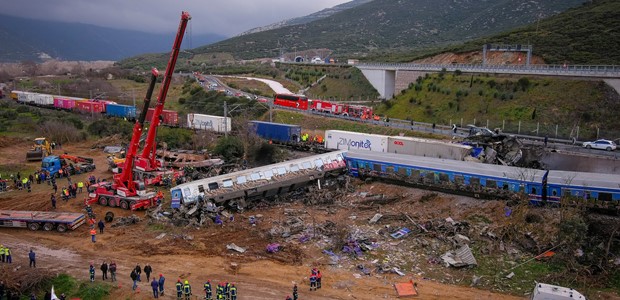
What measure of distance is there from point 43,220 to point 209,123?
2807 cm

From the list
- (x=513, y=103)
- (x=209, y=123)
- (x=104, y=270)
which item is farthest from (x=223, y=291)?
(x=513, y=103)

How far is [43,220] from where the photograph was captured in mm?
27422

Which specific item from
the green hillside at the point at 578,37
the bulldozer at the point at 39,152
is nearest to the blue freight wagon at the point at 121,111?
the bulldozer at the point at 39,152

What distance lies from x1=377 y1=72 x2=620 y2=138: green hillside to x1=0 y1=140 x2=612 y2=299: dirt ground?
23.1 m

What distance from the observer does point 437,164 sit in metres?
32.2

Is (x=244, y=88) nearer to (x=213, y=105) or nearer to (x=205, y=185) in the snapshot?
(x=213, y=105)

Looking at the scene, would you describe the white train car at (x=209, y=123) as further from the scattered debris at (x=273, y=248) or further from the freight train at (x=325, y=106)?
the scattered debris at (x=273, y=248)

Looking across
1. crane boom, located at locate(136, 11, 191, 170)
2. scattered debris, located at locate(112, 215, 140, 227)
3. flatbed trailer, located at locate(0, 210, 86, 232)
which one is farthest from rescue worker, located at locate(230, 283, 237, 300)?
crane boom, located at locate(136, 11, 191, 170)

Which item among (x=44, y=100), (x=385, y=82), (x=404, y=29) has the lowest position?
(x=44, y=100)

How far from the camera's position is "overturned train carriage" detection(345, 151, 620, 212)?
26.2 meters

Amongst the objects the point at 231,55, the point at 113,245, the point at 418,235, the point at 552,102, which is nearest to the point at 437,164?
the point at 418,235

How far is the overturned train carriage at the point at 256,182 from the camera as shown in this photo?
29188 mm

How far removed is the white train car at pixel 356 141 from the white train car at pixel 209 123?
1398cm

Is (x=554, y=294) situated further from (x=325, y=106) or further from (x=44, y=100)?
(x=44, y=100)
